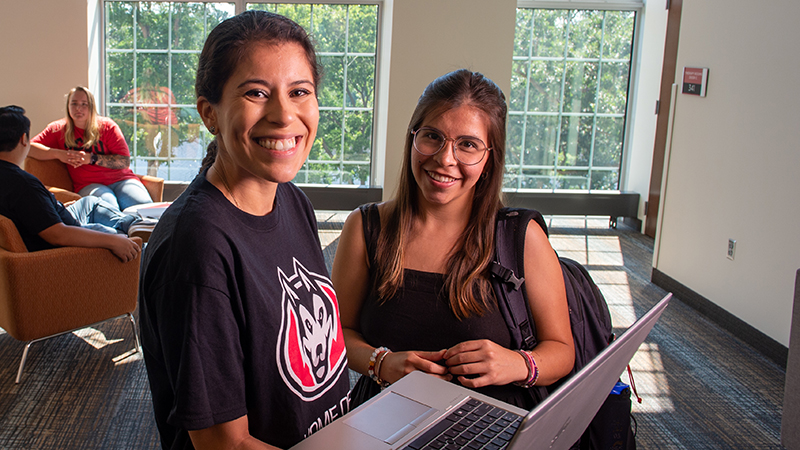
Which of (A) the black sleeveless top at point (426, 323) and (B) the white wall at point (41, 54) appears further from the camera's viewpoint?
(B) the white wall at point (41, 54)

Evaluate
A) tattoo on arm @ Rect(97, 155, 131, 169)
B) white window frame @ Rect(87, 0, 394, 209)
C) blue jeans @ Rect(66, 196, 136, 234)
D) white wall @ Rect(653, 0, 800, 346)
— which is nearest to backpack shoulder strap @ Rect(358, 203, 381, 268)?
white wall @ Rect(653, 0, 800, 346)

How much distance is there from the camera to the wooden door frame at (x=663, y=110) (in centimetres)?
630

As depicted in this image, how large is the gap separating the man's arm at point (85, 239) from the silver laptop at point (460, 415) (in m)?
2.42

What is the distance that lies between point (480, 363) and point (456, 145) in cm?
54

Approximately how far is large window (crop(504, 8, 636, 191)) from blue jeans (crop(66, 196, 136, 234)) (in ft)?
13.7

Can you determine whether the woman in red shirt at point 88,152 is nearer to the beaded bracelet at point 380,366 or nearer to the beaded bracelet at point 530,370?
the beaded bracelet at point 380,366

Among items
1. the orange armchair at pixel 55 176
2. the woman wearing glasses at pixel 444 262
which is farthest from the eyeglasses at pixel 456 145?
the orange armchair at pixel 55 176

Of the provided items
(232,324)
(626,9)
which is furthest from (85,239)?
(626,9)

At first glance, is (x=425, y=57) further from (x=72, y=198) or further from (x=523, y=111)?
(x=72, y=198)

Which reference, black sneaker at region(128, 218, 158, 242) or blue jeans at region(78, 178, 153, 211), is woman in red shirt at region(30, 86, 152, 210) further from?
black sneaker at region(128, 218, 158, 242)

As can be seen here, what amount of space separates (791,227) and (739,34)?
1.41 meters

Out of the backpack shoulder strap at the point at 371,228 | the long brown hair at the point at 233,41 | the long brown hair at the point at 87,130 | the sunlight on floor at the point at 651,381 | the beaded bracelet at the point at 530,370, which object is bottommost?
the sunlight on floor at the point at 651,381

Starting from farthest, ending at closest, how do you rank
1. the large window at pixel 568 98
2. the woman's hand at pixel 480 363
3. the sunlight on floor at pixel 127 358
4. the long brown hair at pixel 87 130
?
the large window at pixel 568 98, the long brown hair at pixel 87 130, the sunlight on floor at pixel 127 358, the woman's hand at pixel 480 363

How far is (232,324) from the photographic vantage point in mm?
909
